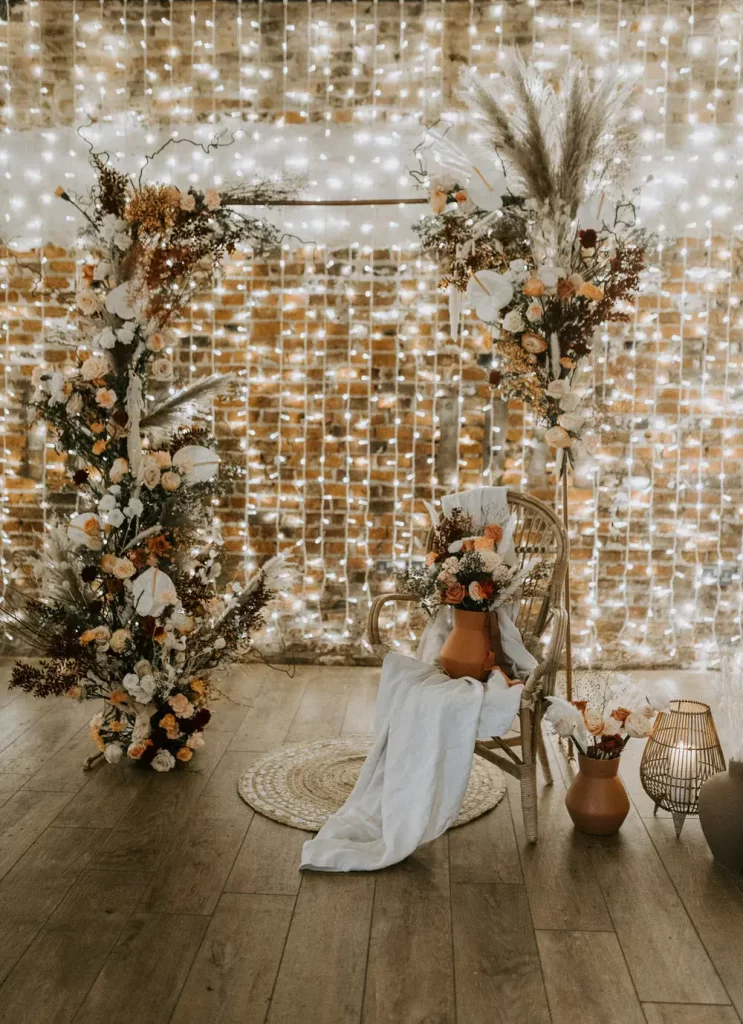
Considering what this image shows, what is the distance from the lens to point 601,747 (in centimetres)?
302

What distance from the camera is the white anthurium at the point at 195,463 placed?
11.1ft

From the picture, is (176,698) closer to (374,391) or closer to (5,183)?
(374,391)

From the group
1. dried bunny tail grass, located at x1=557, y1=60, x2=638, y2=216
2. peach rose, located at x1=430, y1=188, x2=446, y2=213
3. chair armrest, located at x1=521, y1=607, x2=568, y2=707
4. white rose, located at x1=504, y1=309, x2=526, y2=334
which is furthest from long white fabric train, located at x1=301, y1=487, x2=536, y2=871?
dried bunny tail grass, located at x1=557, y1=60, x2=638, y2=216

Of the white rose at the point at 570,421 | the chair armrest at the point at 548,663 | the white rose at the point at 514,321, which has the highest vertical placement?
the white rose at the point at 514,321

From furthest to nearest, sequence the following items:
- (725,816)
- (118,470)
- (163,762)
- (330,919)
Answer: (163,762), (118,470), (725,816), (330,919)

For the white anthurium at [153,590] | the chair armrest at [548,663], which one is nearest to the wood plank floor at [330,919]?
the chair armrest at [548,663]

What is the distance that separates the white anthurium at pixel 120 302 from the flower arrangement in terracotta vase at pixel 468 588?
1276 millimetres

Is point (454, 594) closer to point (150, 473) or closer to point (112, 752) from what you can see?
point (150, 473)

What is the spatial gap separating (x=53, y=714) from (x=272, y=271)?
2261 millimetres

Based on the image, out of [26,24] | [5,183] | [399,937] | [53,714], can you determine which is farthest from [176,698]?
[26,24]

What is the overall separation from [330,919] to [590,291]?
222cm

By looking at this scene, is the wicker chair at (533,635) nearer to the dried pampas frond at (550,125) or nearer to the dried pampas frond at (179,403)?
the dried pampas frond at (179,403)

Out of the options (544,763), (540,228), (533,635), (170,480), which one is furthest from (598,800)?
(540,228)

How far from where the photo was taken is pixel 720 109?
464 centimetres
